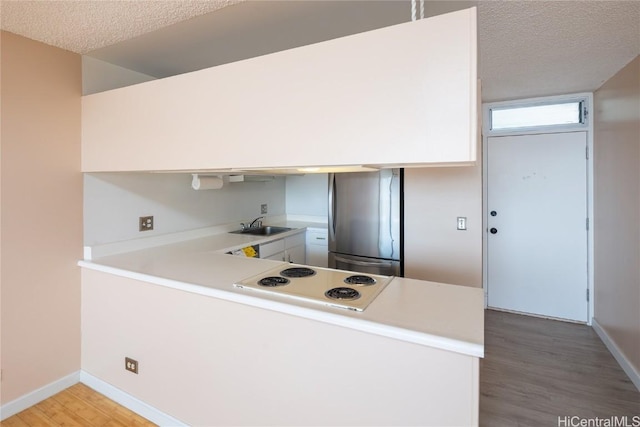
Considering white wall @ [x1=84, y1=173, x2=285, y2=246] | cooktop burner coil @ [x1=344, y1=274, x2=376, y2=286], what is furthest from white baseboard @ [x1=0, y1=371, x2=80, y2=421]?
cooktop burner coil @ [x1=344, y1=274, x2=376, y2=286]

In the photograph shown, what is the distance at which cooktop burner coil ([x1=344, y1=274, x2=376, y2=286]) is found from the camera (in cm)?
169

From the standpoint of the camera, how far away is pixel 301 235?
3.89 m

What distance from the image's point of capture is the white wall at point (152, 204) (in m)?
2.35

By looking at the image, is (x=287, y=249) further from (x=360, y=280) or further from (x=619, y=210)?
(x=619, y=210)

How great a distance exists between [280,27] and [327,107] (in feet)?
2.92

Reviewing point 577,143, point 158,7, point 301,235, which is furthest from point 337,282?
point 577,143

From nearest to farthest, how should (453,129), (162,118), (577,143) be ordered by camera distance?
(453,129) < (162,118) < (577,143)

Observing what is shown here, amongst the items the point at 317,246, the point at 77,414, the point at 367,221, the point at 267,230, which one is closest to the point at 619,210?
the point at 367,221

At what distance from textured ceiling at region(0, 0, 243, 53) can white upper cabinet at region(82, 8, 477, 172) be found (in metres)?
0.31

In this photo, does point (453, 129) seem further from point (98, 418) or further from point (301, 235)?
point (301, 235)

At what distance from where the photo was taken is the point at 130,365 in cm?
203

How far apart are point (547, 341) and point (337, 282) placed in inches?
98.5

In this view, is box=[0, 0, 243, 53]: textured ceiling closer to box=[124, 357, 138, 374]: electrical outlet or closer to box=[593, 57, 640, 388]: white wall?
box=[124, 357, 138, 374]: electrical outlet

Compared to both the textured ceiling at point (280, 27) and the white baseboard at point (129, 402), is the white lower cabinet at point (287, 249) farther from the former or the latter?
the textured ceiling at point (280, 27)
